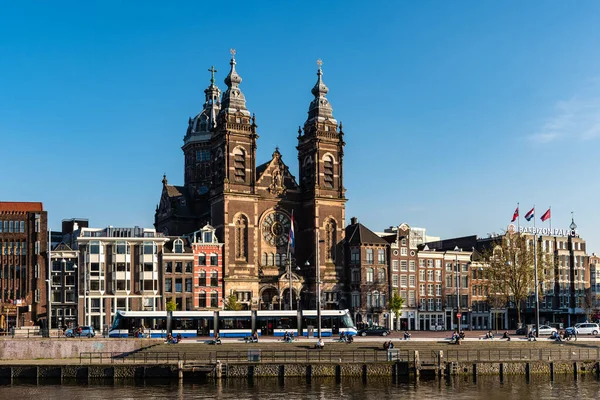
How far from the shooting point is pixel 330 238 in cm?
13538

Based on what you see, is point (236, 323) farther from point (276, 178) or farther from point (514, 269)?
point (514, 269)

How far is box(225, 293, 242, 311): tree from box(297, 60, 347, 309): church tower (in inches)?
596

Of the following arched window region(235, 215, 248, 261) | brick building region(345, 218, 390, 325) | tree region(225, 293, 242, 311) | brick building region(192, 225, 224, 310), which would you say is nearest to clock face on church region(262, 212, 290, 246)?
arched window region(235, 215, 248, 261)

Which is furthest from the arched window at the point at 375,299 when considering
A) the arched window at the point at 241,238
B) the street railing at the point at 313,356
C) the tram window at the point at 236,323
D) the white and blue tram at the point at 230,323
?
the street railing at the point at 313,356

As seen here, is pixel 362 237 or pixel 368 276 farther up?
pixel 362 237

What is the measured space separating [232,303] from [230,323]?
2426cm

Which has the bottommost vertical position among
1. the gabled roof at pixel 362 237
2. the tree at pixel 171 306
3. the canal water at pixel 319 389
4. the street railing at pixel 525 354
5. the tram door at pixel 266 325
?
the canal water at pixel 319 389

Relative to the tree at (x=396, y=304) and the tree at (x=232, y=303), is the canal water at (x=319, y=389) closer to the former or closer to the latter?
the tree at (x=232, y=303)

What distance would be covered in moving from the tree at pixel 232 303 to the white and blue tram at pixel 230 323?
2260 cm

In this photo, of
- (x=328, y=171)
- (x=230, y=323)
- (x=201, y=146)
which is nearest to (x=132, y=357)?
(x=230, y=323)

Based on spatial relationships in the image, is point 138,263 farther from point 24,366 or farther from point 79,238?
point 24,366

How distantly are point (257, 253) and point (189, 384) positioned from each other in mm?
58275

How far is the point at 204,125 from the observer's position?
159 metres

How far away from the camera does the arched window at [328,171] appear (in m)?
137
